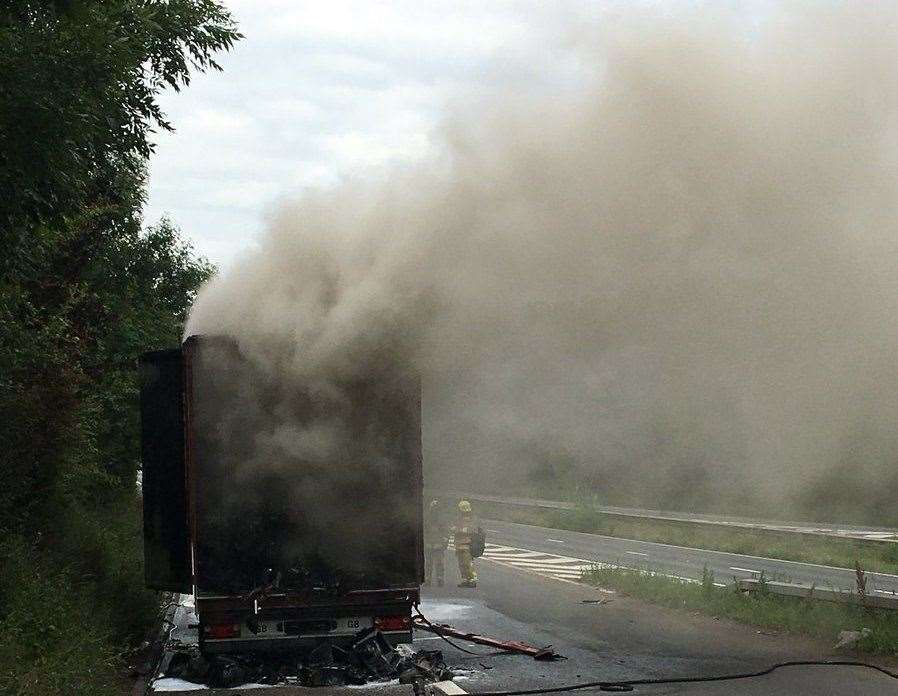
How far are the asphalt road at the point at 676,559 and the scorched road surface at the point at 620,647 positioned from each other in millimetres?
3767

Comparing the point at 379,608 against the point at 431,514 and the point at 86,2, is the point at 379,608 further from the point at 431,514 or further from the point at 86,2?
the point at 431,514

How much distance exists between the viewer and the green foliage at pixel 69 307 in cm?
867

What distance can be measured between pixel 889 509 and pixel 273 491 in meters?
37.1

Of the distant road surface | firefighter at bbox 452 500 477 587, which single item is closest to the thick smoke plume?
firefighter at bbox 452 500 477 587

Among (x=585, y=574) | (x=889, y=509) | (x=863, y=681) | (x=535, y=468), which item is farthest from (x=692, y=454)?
(x=863, y=681)

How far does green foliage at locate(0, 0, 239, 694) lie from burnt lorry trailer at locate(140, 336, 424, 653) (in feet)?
4.56

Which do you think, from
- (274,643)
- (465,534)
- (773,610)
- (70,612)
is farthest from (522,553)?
(274,643)

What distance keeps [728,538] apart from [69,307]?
2320 cm

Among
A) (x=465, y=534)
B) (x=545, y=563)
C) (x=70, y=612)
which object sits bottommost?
(x=545, y=563)

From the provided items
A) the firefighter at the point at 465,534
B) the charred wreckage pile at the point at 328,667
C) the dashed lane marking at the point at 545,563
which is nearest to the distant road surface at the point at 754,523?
the dashed lane marking at the point at 545,563

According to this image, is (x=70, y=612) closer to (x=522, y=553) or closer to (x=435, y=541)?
(x=435, y=541)

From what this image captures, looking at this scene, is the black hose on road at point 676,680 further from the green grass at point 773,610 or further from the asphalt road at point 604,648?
the green grass at point 773,610

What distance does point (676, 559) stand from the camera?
27.8 m

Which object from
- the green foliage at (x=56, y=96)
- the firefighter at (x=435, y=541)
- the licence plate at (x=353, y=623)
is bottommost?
the licence plate at (x=353, y=623)
